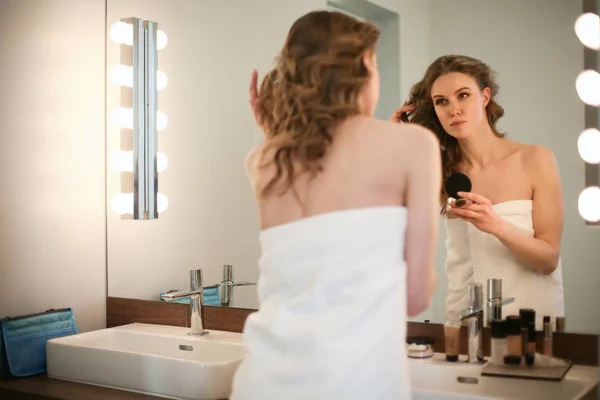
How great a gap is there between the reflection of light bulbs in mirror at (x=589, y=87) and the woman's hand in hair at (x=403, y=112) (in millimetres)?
366

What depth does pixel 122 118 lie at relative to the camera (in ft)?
7.88

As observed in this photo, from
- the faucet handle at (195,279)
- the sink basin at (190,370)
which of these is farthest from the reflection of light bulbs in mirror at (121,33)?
the sink basin at (190,370)

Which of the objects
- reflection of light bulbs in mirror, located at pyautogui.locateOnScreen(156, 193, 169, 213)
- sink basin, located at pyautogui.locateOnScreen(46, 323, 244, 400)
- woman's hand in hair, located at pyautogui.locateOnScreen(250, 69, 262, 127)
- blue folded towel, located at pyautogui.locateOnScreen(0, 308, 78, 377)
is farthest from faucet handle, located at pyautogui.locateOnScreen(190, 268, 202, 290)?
woman's hand in hair, located at pyautogui.locateOnScreen(250, 69, 262, 127)

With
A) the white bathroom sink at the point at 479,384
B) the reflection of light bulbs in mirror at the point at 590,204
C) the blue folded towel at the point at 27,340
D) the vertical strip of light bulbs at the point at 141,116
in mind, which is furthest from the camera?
the vertical strip of light bulbs at the point at 141,116

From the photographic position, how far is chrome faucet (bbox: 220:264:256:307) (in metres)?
2.18

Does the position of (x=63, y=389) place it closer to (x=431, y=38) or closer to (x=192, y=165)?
(x=192, y=165)

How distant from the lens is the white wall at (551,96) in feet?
5.18

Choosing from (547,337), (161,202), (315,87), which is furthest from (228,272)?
(315,87)

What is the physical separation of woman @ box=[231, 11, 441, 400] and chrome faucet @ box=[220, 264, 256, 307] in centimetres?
89

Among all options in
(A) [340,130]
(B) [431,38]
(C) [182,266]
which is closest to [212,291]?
(C) [182,266]

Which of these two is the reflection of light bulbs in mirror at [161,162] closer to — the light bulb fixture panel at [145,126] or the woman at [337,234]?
the light bulb fixture panel at [145,126]

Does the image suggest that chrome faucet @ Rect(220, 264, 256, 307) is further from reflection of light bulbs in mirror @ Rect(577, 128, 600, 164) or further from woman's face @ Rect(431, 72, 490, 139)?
reflection of light bulbs in mirror @ Rect(577, 128, 600, 164)

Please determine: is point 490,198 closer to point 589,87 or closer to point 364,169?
point 589,87

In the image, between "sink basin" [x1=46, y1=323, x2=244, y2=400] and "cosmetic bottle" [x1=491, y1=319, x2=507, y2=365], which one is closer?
"cosmetic bottle" [x1=491, y1=319, x2=507, y2=365]
